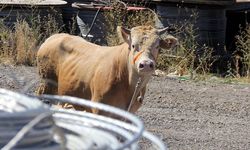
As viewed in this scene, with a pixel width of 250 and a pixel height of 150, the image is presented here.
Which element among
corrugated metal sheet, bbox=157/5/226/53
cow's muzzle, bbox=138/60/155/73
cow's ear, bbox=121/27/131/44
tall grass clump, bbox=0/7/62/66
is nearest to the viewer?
cow's muzzle, bbox=138/60/155/73

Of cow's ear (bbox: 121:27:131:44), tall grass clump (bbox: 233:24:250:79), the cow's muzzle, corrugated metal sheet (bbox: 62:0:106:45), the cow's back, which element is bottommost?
tall grass clump (bbox: 233:24:250:79)

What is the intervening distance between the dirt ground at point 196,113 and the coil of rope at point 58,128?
4146 millimetres

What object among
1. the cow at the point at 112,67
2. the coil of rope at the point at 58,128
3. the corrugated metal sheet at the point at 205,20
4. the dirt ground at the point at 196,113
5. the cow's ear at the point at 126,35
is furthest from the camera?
the corrugated metal sheet at the point at 205,20

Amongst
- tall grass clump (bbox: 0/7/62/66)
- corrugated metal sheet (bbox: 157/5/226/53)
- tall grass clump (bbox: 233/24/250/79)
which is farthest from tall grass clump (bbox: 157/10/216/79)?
tall grass clump (bbox: 0/7/62/66)

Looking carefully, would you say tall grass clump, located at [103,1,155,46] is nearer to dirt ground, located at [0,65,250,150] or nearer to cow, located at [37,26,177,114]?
dirt ground, located at [0,65,250,150]

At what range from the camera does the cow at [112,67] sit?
19.7 feet

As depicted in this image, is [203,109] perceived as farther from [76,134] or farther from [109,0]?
[76,134]

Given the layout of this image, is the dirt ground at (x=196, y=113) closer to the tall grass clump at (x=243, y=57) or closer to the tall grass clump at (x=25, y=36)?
the tall grass clump at (x=25, y=36)

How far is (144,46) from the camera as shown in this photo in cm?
603

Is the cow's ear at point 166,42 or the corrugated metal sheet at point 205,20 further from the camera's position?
the corrugated metal sheet at point 205,20

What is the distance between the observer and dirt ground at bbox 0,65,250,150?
6.99 metres

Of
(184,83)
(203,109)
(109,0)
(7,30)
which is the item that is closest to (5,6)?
(7,30)

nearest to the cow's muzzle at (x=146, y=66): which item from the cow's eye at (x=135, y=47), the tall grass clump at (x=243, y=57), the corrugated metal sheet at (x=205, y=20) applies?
the cow's eye at (x=135, y=47)

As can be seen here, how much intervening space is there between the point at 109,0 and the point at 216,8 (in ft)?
6.55
